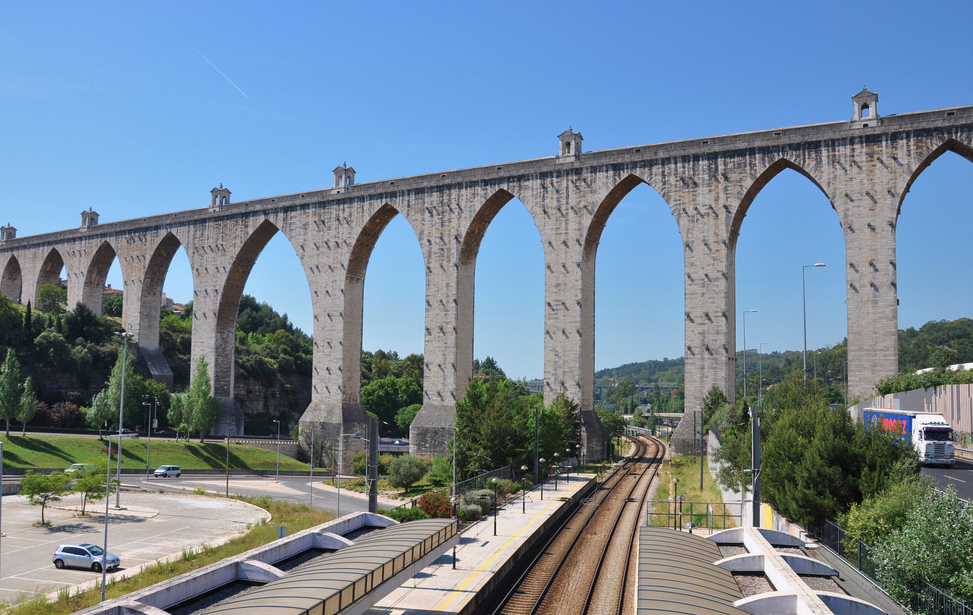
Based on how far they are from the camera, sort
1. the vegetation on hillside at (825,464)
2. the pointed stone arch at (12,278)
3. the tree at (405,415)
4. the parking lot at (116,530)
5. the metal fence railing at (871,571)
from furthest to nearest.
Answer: the tree at (405,415) < the pointed stone arch at (12,278) < the parking lot at (116,530) < the vegetation on hillside at (825,464) < the metal fence railing at (871,571)

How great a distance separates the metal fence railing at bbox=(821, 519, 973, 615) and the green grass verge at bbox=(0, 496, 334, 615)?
64.4 feet

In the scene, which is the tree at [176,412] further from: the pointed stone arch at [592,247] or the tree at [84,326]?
the pointed stone arch at [592,247]

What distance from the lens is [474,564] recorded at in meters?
22.7

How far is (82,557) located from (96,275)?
192ft

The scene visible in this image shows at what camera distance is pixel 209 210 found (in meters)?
64.9

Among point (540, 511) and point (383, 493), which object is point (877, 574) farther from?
point (383, 493)

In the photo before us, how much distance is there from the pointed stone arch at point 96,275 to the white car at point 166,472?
95.5 feet

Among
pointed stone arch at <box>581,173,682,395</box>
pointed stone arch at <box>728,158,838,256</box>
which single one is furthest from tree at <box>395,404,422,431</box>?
pointed stone arch at <box>728,158,838,256</box>

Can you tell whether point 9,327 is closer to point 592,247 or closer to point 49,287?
point 49,287

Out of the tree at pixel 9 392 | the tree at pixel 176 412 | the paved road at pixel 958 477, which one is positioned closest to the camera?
the paved road at pixel 958 477

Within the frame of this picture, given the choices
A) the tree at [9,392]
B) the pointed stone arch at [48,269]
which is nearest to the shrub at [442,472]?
the tree at [9,392]

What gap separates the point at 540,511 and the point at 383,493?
1674 cm

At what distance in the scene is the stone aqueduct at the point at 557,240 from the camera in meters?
40.8

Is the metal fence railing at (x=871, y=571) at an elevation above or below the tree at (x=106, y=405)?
below
